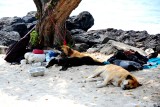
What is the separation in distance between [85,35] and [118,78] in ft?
26.5

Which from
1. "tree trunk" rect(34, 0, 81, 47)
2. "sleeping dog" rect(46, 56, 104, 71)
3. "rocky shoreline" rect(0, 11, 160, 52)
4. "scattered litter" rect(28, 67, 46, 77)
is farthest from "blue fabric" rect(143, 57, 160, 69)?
"tree trunk" rect(34, 0, 81, 47)

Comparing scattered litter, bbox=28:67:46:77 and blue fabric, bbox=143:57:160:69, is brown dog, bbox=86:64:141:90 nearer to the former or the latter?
scattered litter, bbox=28:67:46:77

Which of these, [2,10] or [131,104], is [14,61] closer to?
[131,104]

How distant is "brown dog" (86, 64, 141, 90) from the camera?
6512 millimetres

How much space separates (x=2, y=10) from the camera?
103 feet

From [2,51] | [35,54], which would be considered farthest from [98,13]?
[35,54]

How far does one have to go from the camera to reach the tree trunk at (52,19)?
10.0 m

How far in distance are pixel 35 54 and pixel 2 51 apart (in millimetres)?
2740

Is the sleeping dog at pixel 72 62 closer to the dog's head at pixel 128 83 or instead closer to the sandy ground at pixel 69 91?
the sandy ground at pixel 69 91

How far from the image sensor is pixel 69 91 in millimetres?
6578

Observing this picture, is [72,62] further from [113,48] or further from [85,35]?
[85,35]

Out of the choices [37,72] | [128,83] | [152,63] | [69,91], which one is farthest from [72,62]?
[128,83]

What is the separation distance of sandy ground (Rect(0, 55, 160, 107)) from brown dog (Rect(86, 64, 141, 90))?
0.11 m

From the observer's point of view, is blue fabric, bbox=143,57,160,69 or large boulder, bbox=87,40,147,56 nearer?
A: blue fabric, bbox=143,57,160,69
